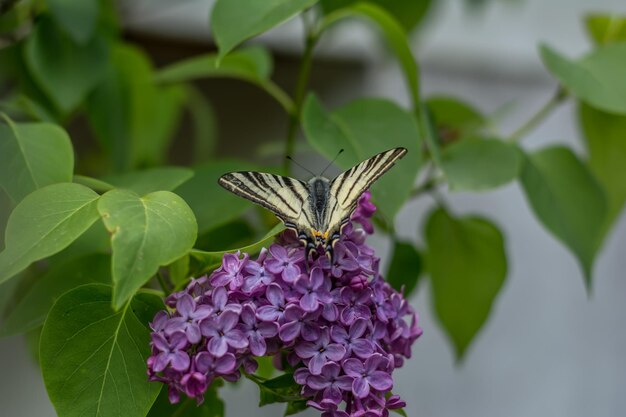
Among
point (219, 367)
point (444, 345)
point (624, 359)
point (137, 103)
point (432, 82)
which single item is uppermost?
point (219, 367)

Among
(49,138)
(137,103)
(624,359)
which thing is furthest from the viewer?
(624,359)

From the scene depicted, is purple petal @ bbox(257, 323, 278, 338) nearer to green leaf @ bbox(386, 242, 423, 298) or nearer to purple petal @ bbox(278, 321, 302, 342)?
purple petal @ bbox(278, 321, 302, 342)

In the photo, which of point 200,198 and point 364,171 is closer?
point 364,171

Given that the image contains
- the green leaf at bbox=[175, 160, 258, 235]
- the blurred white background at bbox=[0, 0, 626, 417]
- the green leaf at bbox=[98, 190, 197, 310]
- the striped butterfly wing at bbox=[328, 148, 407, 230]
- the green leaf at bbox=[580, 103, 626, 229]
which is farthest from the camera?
the blurred white background at bbox=[0, 0, 626, 417]

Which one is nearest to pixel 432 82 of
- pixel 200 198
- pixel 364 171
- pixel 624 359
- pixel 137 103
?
pixel 624 359

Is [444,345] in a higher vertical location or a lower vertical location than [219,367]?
lower

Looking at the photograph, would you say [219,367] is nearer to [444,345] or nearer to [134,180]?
[134,180]

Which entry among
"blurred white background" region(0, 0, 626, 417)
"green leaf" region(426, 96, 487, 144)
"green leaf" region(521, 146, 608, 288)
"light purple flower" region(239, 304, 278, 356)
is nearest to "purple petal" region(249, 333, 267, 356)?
"light purple flower" region(239, 304, 278, 356)
